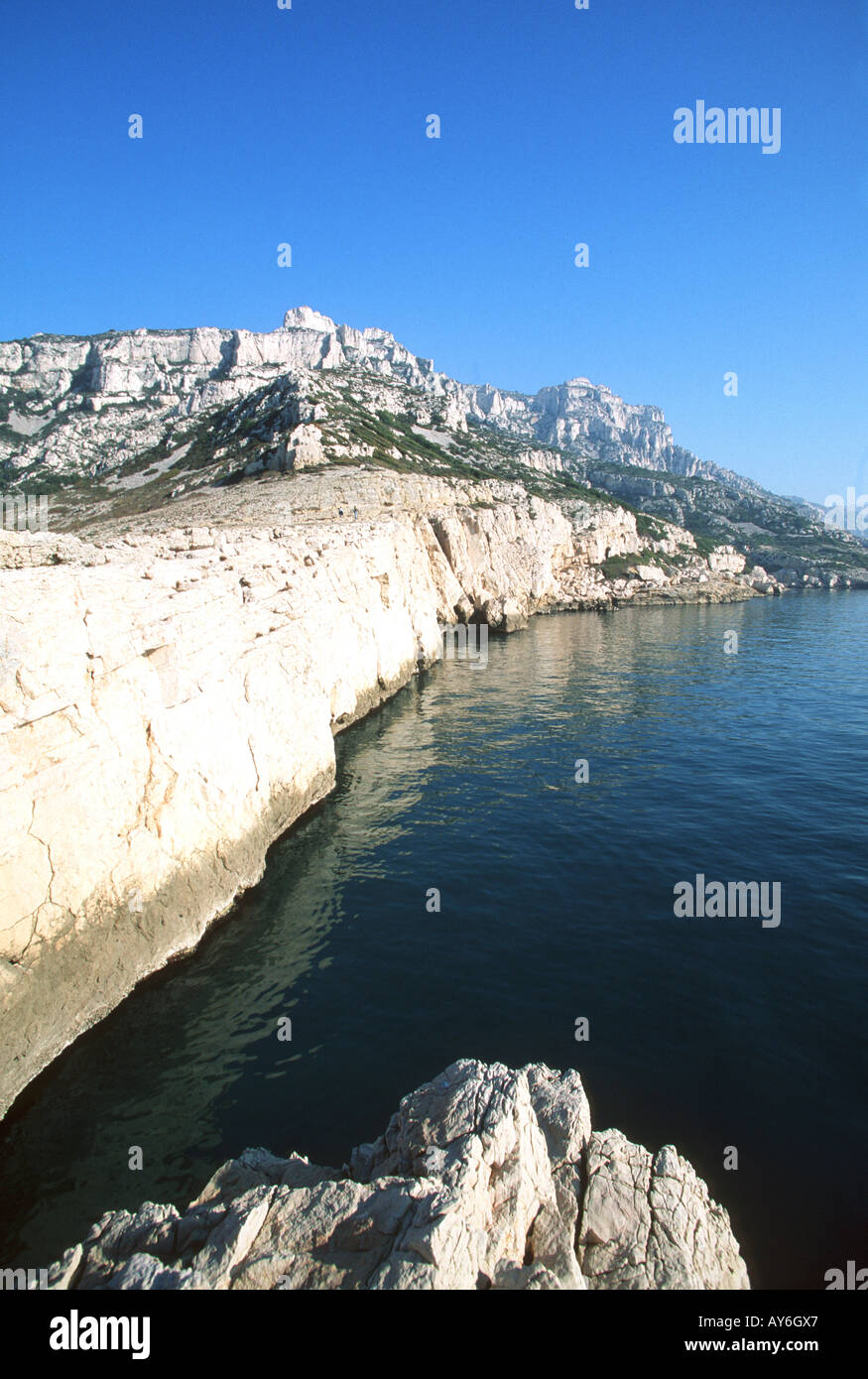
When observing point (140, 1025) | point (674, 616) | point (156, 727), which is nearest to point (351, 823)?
point (156, 727)

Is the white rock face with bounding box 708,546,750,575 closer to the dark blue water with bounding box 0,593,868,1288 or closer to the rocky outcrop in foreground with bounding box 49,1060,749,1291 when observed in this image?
the dark blue water with bounding box 0,593,868,1288

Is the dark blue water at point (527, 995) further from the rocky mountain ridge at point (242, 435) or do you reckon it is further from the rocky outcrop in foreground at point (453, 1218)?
the rocky mountain ridge at point (242, 435)

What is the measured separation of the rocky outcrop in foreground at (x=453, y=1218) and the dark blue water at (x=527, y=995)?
1.77 meters

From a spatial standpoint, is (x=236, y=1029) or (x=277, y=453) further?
(x=277, y=453)

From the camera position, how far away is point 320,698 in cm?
2259

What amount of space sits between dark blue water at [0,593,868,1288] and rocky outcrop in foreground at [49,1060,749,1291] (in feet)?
5.82

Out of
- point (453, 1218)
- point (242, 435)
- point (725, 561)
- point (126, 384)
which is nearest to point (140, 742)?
point (453, 1218)

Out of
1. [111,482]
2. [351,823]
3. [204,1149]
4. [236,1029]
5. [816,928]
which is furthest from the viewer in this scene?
[111,482]

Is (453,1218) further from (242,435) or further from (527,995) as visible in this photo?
A: (242,435)

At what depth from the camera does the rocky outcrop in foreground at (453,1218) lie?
18.6ft

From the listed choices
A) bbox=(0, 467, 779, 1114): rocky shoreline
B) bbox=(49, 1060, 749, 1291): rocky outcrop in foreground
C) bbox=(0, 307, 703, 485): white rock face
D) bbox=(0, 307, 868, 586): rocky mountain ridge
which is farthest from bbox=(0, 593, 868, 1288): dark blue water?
bbox=(0, 307, 703, 485): white rock face

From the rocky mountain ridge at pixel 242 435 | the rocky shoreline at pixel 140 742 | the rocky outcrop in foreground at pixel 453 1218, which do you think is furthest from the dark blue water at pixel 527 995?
the rocky mountain ridge at pixel 242 435
